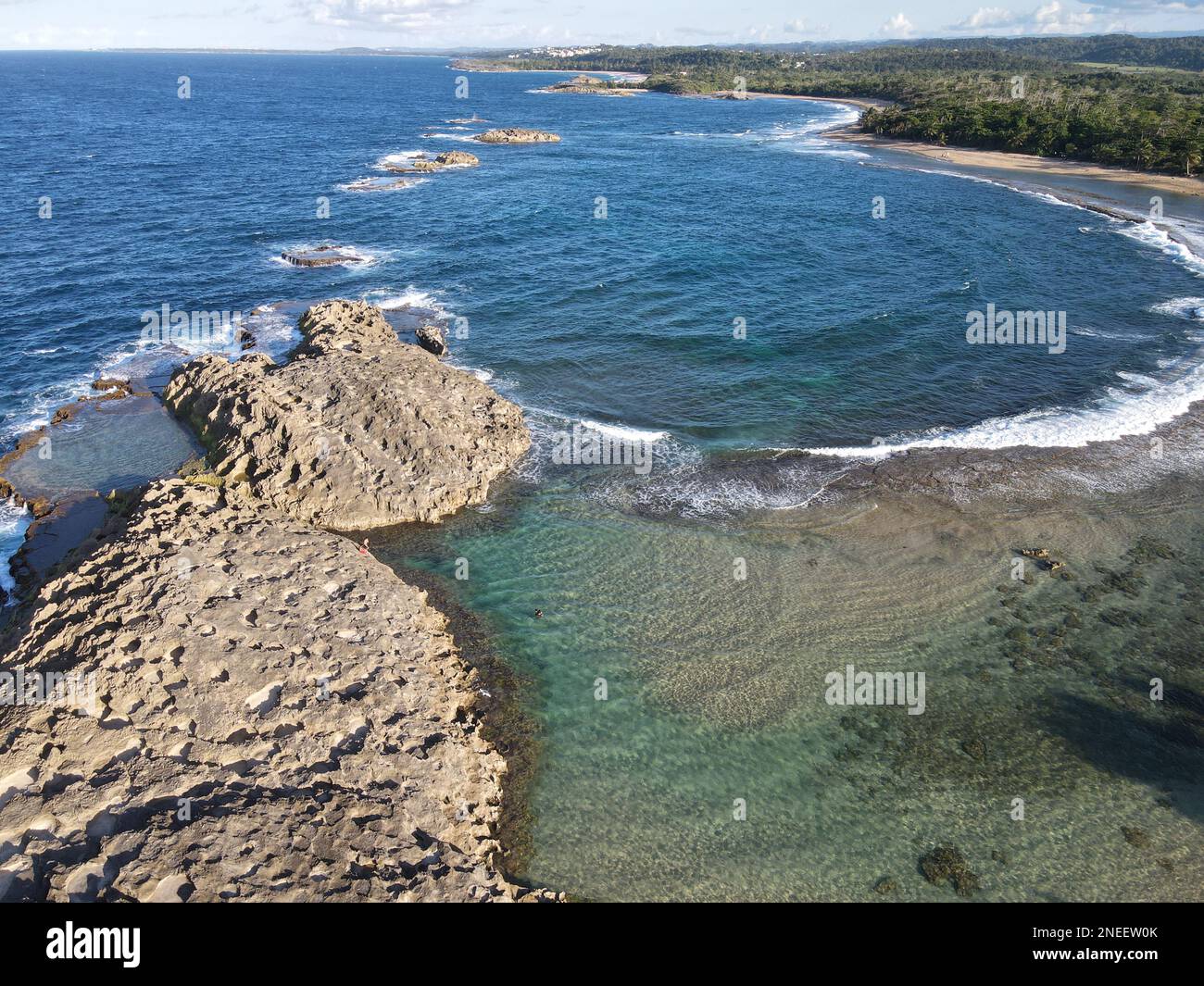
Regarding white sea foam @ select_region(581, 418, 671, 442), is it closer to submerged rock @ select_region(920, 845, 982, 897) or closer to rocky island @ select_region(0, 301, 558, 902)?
rocky island @ select_region(0, 301, 558, 902)

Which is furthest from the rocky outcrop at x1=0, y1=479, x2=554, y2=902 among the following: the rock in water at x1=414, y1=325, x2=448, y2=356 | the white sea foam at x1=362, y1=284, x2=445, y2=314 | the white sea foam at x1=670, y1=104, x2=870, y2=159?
the white sea foam at x1=670, y1=104, x2=870, y2=159

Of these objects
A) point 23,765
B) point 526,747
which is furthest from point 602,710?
point 23,765

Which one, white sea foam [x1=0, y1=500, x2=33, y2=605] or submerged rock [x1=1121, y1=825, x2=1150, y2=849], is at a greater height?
white sea foam [x1=0, y1=500, x2=33, y2=605]

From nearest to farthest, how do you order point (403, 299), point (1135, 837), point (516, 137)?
point (1135, 837) → point (403, 299) → point (516, 137)

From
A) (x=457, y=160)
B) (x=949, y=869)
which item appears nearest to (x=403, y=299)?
(x=949, y=869)

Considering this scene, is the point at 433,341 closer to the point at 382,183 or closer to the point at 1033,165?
the point at 382,183

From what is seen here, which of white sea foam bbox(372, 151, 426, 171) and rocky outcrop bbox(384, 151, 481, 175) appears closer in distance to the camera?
rocky outcrop bbox(384, 151, 481, 175)

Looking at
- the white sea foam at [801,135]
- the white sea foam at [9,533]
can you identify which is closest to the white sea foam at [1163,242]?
the white sea foam at [801,135]
